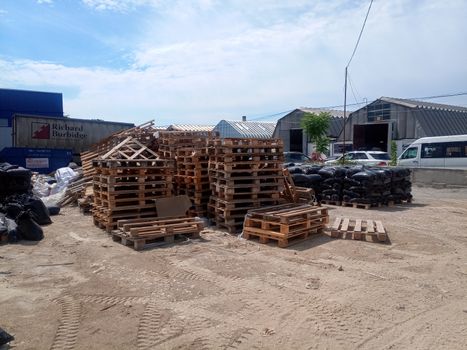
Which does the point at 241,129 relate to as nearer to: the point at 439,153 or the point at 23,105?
the point at 23,105

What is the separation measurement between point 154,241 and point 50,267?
211cm

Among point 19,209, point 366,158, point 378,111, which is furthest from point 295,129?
point 19,209

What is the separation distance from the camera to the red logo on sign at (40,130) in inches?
885

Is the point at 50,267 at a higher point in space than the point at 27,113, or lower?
lower

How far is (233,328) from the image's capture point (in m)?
4.61

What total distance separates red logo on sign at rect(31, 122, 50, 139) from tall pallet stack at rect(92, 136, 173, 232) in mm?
13988

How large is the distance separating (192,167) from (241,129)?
37.8 m

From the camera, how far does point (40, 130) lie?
22.8m

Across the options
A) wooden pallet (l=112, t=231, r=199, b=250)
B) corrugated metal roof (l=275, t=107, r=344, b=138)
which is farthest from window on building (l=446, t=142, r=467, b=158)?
corrugated metal roof (l=275, t=107, r=344, b=138)

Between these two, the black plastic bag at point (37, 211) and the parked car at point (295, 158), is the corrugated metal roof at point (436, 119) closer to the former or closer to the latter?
the parked car at point (295, 158)

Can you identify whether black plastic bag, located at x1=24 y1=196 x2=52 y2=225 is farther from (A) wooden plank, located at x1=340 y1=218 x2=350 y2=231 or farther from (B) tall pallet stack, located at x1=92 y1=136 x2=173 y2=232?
(A) wooden plank, located at x1=340 y1=218 x2=350 y2=231

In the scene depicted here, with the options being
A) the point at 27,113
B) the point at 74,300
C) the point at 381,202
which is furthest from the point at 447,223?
the point at 27,113

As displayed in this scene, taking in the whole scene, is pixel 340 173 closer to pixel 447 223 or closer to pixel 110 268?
pixel 447 223

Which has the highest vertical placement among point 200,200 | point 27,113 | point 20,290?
point 27,113
